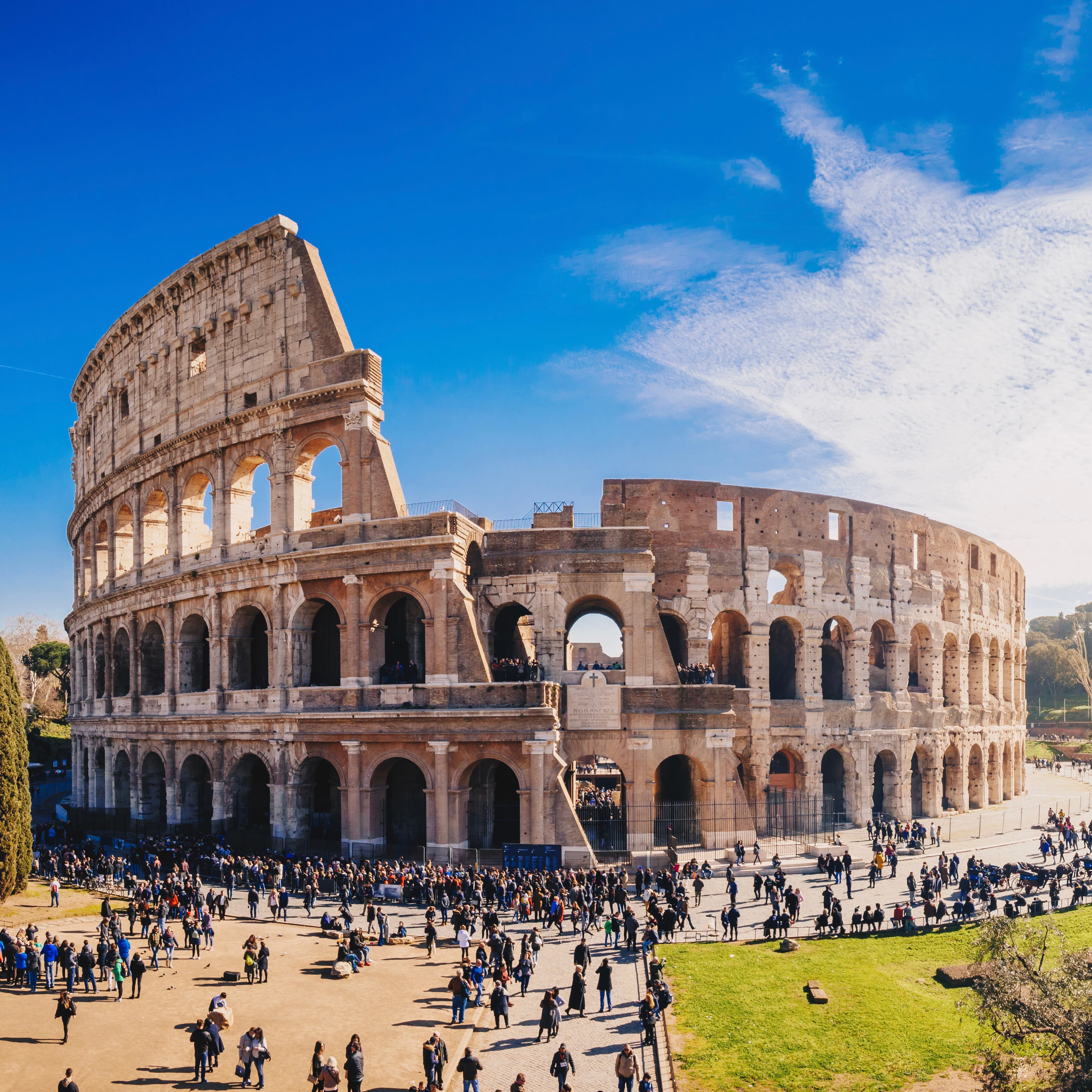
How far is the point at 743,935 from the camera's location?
2148 cm

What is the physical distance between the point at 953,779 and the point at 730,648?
14.3 meters

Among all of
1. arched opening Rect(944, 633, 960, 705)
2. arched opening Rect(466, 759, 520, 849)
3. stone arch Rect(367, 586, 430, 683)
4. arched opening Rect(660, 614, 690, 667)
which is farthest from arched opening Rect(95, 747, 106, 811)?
arched opening Rect(944, 633, 960, 705)

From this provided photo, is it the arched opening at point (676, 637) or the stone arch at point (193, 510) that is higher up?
the stone arch at point (193, 510)

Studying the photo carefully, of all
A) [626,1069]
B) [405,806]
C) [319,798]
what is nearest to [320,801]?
[319,798]

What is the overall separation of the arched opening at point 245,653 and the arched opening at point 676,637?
14450mm

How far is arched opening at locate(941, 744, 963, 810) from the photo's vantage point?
41.7 meters

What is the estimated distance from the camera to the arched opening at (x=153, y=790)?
34844mm

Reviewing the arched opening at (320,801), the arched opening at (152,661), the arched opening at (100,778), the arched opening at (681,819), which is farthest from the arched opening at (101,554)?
the arched opening at (681,819)

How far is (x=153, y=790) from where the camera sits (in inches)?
1382

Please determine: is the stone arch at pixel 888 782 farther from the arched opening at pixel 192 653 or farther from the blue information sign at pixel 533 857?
the arched opening at pixel 192 653

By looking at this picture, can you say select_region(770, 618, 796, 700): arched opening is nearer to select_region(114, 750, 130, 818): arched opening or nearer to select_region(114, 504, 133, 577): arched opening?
select_region(114, 750, 130, 818): arched opening

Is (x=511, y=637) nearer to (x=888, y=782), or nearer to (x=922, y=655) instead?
(x=888, y=782)

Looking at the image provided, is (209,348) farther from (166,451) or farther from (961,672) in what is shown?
(961,672)

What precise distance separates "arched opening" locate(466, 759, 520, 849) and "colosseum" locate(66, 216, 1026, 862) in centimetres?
10
